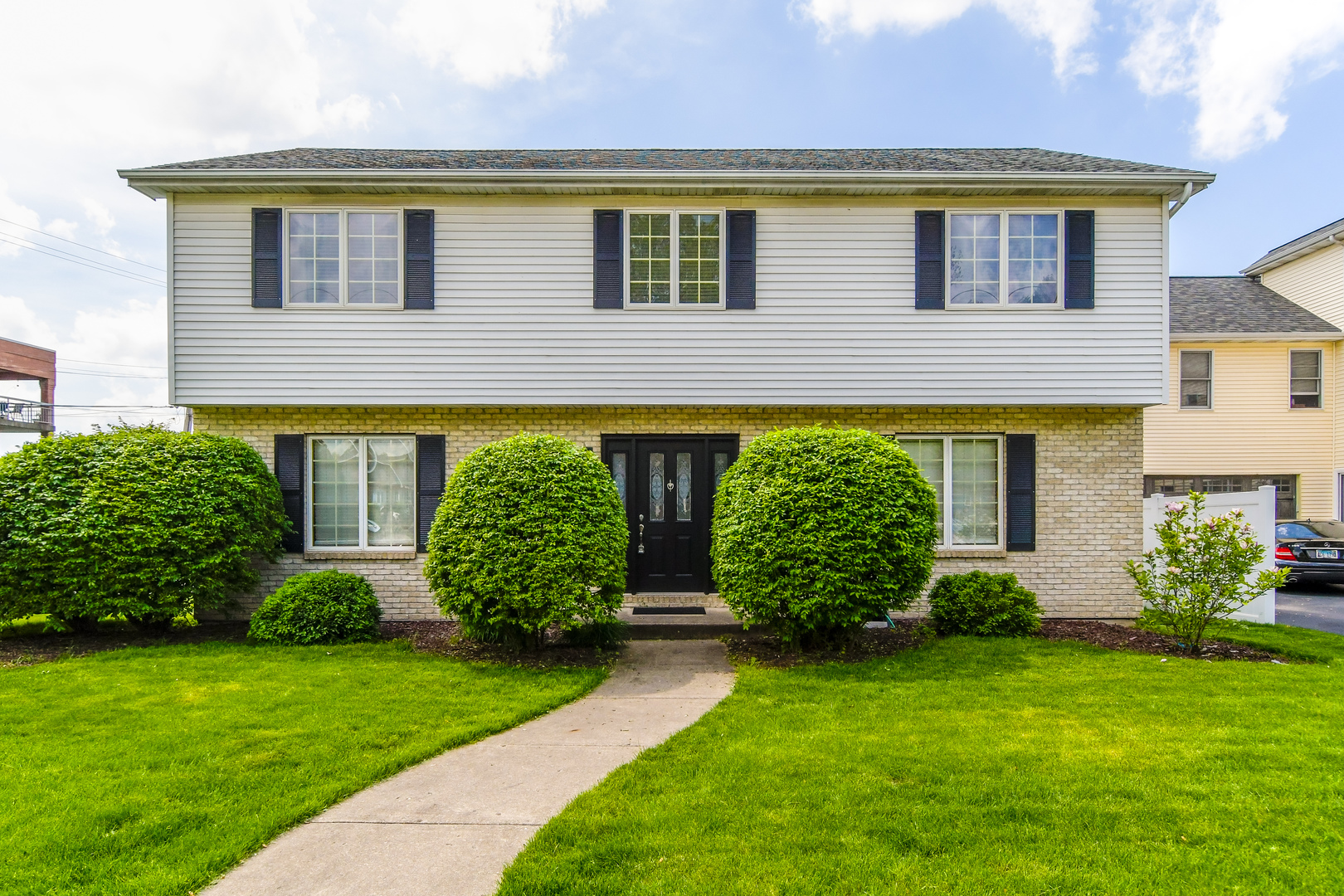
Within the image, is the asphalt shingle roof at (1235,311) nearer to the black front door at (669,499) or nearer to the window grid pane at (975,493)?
the window grid pane at (975,493)

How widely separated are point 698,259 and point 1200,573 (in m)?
6.80

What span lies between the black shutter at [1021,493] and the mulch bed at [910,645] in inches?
45.9

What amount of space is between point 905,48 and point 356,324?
12102 mm

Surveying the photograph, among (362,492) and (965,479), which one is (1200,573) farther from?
(362,492)

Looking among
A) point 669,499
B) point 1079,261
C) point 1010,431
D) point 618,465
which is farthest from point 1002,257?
point 618,465

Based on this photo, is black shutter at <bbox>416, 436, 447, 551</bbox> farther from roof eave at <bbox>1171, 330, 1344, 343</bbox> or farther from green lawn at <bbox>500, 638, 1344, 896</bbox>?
roof eave at <bbox>1171, 330, 1344, 343</bbox>

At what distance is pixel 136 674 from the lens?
636cm

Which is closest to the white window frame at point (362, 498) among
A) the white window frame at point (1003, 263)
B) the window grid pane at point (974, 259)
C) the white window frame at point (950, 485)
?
the white window frame at point (950, 485)

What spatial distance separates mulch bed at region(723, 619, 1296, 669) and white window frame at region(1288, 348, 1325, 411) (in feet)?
40.9

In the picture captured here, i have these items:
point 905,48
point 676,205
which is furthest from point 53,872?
point 905,48

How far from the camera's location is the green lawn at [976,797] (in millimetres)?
3006

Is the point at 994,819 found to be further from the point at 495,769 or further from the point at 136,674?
the point at 136,674

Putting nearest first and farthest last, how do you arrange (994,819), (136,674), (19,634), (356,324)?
(994,819) → (136,674) → (19,634) → (356,324)

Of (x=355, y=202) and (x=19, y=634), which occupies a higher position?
(x=355, y=202)
